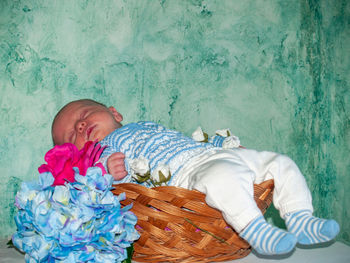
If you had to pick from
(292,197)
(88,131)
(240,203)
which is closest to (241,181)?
(240,203)

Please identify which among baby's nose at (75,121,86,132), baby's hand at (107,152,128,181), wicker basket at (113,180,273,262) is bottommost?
wicker basket at (113,180,273,262)

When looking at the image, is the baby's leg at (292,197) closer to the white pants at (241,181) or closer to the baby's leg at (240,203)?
the white pants at (241,181)

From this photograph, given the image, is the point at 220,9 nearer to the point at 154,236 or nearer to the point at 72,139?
the point at 72,139

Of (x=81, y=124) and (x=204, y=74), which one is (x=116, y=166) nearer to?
(x=81, y=124)

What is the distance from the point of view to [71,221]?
0.92 m

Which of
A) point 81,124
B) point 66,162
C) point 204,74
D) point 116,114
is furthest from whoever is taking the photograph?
point 204,74

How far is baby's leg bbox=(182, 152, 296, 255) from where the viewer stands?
0.92 meters

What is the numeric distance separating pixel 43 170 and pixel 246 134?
1003 millimetres

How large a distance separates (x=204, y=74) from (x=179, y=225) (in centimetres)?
86

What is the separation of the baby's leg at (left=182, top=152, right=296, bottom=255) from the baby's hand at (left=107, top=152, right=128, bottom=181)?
0.23 meters

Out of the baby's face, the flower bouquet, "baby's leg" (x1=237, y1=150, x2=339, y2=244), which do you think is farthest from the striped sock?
the baby's face

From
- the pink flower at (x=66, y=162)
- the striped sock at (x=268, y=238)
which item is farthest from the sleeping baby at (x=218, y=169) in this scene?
the pink flower at (x=66, y=162)

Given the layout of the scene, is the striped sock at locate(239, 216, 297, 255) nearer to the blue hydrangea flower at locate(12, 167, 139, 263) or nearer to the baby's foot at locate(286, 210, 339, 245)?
the baby's foot at locate(286, 210, 339, 245)

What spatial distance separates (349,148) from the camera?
1.76 meters
